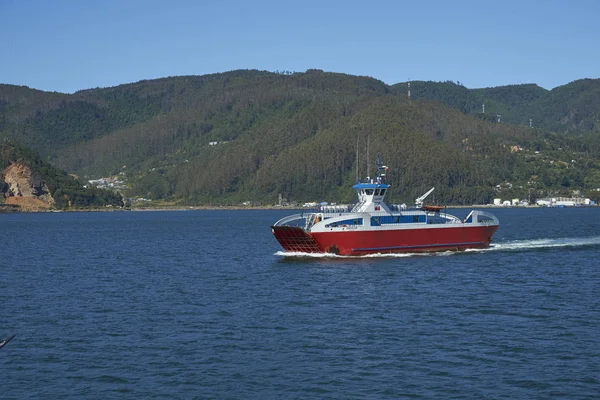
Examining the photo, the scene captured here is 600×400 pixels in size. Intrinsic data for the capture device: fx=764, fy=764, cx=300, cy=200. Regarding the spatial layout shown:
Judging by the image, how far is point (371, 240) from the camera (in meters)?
85.1

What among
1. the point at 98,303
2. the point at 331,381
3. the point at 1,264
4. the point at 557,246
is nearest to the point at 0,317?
the point at 98,303

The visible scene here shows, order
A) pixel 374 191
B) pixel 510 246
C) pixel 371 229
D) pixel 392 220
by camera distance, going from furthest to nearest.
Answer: pixel 510 246, pixel 374 191, pixel 392 220, pixel 371 229

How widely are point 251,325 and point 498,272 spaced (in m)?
34.2

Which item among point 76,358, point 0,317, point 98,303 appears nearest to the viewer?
point 76,358

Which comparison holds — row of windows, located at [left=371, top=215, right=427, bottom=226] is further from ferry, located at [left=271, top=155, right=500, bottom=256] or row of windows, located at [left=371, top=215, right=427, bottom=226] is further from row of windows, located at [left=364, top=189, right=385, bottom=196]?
row of windows, located at [left=364, top=189, right=385, bottom=196]

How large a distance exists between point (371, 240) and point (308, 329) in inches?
1494

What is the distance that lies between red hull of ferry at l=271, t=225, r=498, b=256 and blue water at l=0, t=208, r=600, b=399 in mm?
2202

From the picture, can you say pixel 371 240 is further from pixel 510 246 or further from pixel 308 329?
pixel 308 329

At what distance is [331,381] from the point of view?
36.7 meters

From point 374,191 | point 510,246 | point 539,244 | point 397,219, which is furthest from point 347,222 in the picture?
point 539,244

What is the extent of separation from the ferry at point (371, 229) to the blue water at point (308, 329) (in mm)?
2442

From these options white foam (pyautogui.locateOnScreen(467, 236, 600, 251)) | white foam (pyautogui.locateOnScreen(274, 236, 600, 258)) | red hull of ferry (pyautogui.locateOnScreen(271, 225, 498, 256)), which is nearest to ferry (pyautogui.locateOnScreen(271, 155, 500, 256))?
red hull of ferry (pyautogui.locateOnScreen(271, 225, 498, 256))

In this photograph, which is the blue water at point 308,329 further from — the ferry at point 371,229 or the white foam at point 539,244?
the white foam at point 539,244

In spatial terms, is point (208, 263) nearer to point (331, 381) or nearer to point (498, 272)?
point (498, 272)
